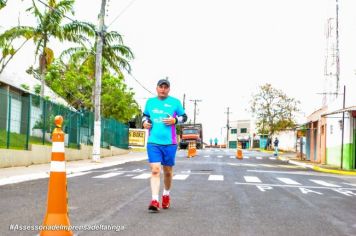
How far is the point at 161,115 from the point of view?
8438mm

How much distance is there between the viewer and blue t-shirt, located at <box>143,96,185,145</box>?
8.39 m

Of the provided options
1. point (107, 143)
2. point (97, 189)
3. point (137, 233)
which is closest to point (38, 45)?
point (107, 143)

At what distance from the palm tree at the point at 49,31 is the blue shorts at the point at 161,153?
2255 cm

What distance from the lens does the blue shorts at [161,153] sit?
27.4 feet

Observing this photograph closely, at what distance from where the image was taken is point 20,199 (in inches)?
378

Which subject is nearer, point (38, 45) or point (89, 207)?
point (89, 207)

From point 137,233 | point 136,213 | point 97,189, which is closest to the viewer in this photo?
point 137,233

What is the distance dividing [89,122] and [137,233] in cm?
2561

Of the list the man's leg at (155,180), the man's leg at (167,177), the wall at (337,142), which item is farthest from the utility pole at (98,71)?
the man's leg at (155,180)

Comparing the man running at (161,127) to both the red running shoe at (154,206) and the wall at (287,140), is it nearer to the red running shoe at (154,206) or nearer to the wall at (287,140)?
the red running shoe at (154,206)

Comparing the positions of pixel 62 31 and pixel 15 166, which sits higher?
pixel 62 31

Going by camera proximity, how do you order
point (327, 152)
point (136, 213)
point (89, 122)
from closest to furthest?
point (136, 213) → point (89, 122) → point (327, 152)

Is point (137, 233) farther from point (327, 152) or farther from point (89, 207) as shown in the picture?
point (327, 152)

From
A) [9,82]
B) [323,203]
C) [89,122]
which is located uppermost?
[9,82]
